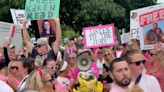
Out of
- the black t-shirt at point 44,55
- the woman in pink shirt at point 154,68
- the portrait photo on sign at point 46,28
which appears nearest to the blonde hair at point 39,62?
the black t-shirt at point 44,55

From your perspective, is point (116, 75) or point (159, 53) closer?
point (116, 75)

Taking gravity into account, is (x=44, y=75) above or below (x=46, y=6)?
below

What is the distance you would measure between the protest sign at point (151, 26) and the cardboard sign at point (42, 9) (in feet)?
5.71

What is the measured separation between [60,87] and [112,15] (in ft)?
61.5

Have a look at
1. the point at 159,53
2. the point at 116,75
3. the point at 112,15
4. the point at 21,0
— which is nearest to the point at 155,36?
the point at 159,53

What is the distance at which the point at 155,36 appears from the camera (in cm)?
587

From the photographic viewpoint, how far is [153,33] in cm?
601

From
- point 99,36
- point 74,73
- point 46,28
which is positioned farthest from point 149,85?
point 99,36

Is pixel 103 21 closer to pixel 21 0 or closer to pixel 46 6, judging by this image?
pixel 21 0

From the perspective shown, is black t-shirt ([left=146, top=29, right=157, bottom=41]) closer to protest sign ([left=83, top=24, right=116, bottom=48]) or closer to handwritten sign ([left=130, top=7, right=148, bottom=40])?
handwritten sign ([left=130, top=7, right=148, bottom=40])

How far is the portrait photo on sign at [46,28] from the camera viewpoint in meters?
7.27

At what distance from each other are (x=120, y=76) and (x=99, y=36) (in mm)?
5517

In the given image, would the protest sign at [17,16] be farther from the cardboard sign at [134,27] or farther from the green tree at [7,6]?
the green tree at [7,6]

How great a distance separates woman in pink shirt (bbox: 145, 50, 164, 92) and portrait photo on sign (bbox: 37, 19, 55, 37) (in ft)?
8.81
